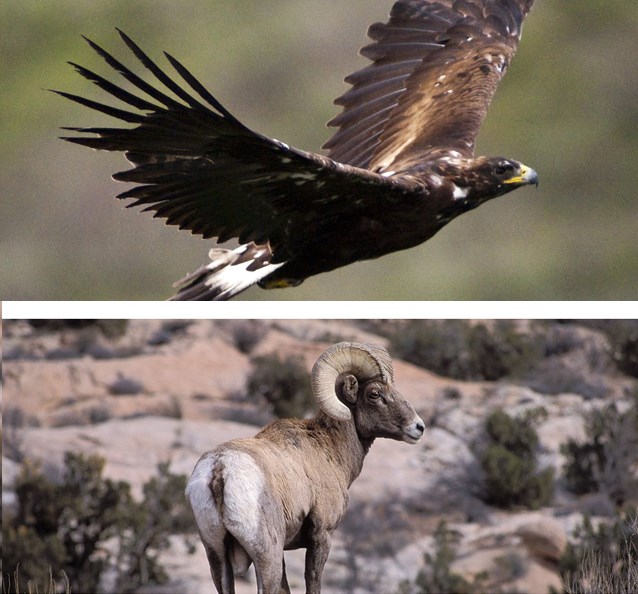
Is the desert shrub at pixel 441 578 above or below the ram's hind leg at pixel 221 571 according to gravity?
above

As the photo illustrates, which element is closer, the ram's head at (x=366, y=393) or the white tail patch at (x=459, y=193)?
the ram's head at (x=366, y=393)

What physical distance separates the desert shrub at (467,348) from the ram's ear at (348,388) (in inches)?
353

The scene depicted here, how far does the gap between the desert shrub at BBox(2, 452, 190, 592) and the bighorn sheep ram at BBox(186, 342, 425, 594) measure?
25.0 feet

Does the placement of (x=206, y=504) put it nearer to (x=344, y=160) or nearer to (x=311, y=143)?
(x=344, y=160)

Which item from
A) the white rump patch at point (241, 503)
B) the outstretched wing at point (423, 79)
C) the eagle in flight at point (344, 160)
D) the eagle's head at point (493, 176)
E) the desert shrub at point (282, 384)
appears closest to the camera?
the white rump patch at point (241, 503)

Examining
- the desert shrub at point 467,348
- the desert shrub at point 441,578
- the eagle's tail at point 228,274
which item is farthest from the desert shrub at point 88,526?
the eagle's tail at point 228,274

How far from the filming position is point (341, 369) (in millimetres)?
6934

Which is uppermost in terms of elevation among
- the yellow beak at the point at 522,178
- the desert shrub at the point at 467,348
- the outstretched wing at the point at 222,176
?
the desert shrub at the point at 467,348

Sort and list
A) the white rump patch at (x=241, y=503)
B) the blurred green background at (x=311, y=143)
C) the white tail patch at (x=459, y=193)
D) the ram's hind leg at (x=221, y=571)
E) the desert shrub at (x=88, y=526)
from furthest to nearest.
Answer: the blurred green background at (x=311, y=143) → the desert shrub at (x=88, y=526) → the white tail patch at (x=459, y=193) → the ram's hind leg at (x=221, y=571) → the white rump patch at (x=241, y=503)

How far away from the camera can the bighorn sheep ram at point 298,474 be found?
21.1ft

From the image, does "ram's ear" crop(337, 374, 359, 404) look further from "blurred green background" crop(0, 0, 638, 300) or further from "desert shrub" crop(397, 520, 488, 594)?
"blurred green background" crop(0, 0, 638, 300)

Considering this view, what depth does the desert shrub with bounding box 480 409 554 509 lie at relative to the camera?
611 inches

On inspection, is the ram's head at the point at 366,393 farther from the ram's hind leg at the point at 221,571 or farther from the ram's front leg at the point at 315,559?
the ram's hind leg at the point at 221,571

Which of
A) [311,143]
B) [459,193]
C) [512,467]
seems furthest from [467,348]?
[311,143]
